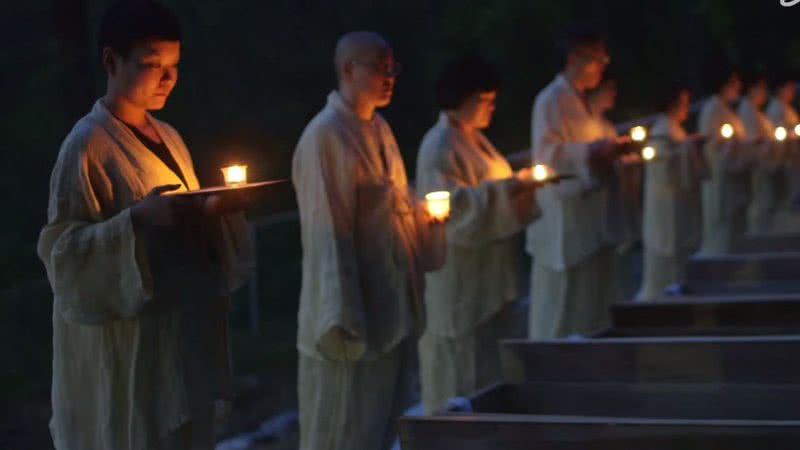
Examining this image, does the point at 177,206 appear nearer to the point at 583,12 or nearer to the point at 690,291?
the point at 690,291

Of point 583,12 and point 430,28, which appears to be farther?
point 583,12

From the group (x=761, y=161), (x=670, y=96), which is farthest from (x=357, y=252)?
(x=761, y=161)

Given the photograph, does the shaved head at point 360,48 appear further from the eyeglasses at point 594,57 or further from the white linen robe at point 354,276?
the eyeglasses at point 594,57

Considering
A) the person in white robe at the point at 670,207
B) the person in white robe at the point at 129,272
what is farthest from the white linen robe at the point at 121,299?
the person in white robe at the point at 670,207

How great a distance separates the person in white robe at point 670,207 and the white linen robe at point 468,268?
3.72m

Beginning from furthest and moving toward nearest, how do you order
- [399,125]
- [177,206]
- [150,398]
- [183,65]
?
[399,125] → [183,65] → [150,398] → [177,206]

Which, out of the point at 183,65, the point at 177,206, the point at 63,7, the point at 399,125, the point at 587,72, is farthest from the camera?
the point at 399,125

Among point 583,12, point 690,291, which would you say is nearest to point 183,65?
point 690,291

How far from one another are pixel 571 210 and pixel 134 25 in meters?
4.33

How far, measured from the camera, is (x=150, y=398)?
4512 millimetres

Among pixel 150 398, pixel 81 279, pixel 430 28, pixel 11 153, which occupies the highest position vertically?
pixel 430 28

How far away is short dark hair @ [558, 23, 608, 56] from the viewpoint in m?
8.27

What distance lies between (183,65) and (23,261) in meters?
1.85

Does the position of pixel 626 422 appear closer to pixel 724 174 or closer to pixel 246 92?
pixel 246 92
